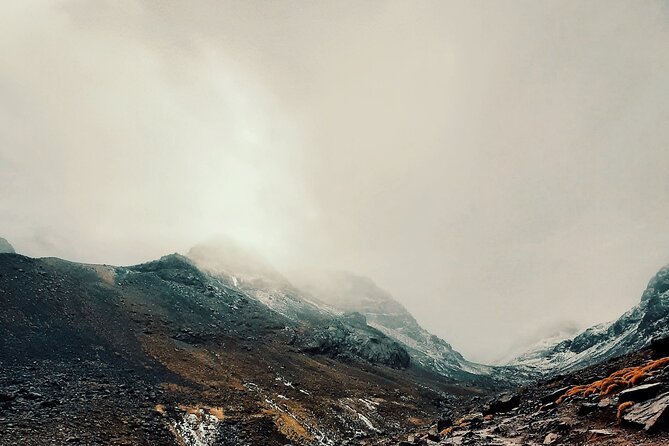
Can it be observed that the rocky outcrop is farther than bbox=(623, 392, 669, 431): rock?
Yes

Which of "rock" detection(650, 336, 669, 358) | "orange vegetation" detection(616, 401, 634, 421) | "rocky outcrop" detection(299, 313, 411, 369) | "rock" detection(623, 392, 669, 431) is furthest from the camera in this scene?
"rocky outcrop" detection(299, 313, 411, 369)

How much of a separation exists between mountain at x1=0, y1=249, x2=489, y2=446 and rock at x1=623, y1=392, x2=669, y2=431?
46.6 metres

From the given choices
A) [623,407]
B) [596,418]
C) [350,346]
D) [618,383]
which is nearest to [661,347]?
[618,383]

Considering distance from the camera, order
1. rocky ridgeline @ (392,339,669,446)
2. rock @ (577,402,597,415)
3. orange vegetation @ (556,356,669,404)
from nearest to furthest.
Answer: rocky ridgeline @ (392,339,669,446) < rock @ (577,402,597,415) < orange vegetation @ (556,356,669,404)

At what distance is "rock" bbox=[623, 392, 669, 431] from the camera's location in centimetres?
1460

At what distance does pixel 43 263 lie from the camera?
111 m

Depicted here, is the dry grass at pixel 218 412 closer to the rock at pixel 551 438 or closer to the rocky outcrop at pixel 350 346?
the rock at pixel 551 438

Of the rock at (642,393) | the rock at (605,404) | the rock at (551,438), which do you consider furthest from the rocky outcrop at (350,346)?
the rock at (642,393)

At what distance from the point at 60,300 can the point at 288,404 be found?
6722 centimetres

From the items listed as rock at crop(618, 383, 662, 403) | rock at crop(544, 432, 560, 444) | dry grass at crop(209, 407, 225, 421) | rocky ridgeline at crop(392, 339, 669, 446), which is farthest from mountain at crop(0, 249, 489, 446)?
rock at crop(618, 383, 662, 403)

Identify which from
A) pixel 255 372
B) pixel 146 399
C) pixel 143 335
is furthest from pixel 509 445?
pixel 143 335

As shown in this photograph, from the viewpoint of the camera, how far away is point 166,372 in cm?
7369

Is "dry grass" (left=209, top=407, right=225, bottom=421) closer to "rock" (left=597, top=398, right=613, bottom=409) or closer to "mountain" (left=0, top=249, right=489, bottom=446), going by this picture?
"mountain" (left=0, top=249, right=489, bottom=446)

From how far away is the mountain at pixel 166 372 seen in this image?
46.2m
